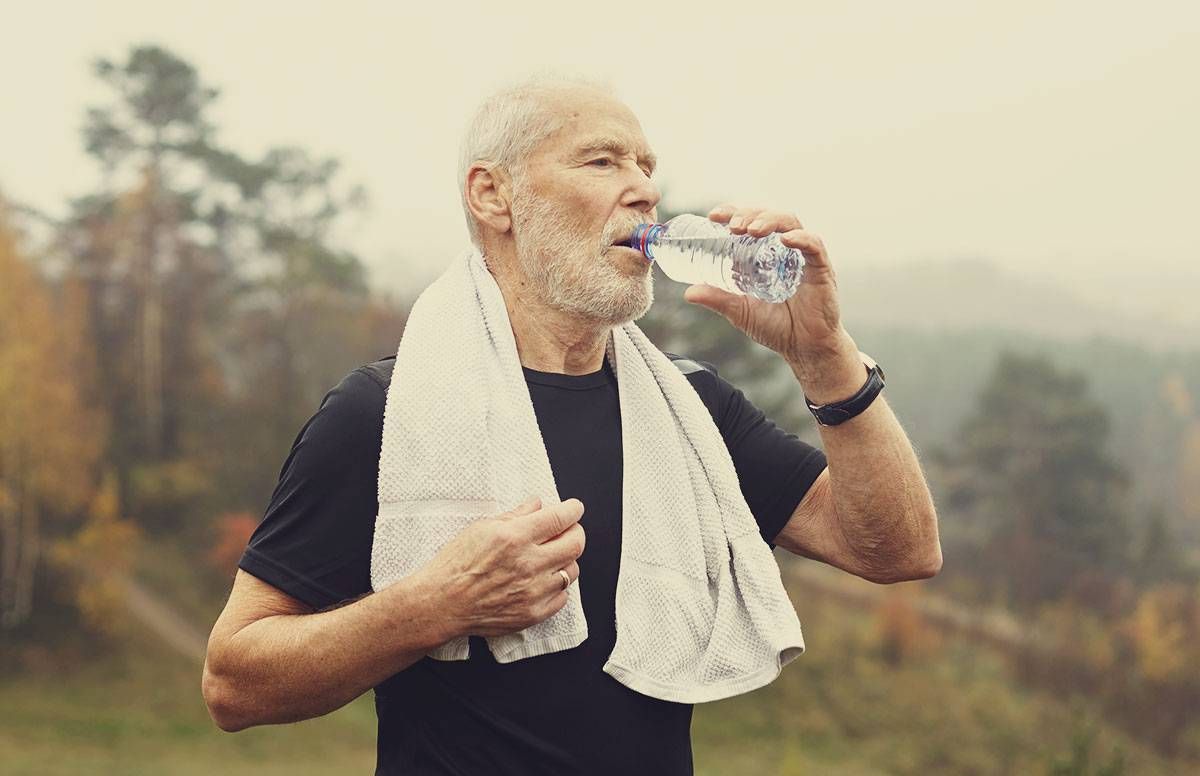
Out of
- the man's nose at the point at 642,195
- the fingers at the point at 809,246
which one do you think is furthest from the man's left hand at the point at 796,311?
the man's nose at the point at 642,195

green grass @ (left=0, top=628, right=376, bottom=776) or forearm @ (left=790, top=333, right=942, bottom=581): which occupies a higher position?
forearm @ (left=790, top=333, right=942, bottom=581)

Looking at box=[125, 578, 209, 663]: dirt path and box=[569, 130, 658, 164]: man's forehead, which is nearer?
box=[569, 130, 658, 164]: man's forehead

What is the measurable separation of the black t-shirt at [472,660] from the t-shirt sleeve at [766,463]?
41cm

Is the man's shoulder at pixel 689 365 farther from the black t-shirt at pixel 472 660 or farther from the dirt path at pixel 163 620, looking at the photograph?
the dirt path at pixel 163 620

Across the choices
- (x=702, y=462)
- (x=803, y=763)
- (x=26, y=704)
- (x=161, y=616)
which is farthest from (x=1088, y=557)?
(x=702, y=462)

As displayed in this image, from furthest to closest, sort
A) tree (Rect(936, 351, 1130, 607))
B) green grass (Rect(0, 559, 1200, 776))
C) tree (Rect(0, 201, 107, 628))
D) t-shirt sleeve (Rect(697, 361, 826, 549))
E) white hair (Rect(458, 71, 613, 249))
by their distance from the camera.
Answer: tree (Rect(936, 351, 1130, 607)), tree (Rect(0, 201, 107, 628)), green grass (Rect(0, 559, 1200, 776)), t-shirt sleeve (Rect(697, 361, 826, 549)), white hair (Rect(458, 71, 613, 249))

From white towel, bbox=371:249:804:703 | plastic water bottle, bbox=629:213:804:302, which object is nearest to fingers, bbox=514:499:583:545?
white towel, bbox=371:249:804:703

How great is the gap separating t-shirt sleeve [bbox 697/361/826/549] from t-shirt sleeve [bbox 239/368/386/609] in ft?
2.69

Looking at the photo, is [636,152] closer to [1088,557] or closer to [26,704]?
[26,704]

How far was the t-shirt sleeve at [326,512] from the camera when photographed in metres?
2.03

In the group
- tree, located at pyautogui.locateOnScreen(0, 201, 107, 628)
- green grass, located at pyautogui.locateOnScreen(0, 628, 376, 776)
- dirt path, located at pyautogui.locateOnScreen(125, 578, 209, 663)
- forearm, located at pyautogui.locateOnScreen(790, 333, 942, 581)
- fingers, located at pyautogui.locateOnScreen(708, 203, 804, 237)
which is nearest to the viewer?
fingers, located at pyautogui.locateOnScreen(708, 203, 804, 237)

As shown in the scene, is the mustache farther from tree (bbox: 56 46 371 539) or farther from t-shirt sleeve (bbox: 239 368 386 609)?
tree (bbox: 56 46 371 539)

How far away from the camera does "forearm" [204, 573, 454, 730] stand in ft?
6.27

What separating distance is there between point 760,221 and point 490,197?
2.13 feet
